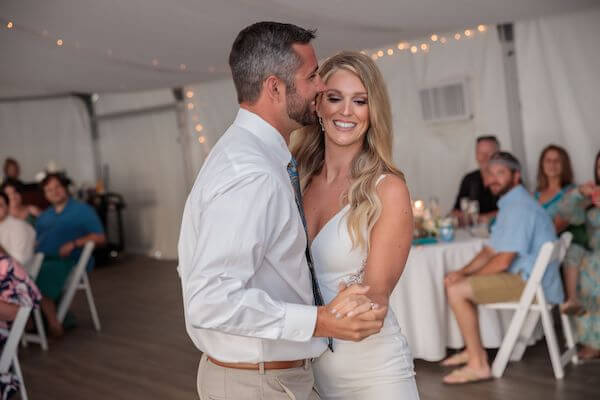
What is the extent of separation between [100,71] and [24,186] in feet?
13.2

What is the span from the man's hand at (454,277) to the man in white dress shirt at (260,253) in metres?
2.85

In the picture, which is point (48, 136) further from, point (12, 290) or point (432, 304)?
point (432, 304)

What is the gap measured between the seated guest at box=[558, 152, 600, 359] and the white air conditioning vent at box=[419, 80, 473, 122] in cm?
208

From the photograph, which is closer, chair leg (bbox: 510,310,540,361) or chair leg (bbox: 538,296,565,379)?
chair leg (bbox: 538,296,565,379)

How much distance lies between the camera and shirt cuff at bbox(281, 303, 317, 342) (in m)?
1.42

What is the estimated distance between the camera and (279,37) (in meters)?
1.59

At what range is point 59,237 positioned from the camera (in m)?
6.55

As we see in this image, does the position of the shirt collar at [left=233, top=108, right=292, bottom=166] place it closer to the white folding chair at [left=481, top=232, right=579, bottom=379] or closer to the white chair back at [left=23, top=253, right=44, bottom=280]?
the white folding chair at [left=481, top=232, right=579, bottom=379]

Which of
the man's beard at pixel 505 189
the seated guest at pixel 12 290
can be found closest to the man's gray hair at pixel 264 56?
the seated guest at pixel 12 290

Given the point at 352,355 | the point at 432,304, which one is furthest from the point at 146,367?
the point at 352,355

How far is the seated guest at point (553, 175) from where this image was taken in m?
5.60

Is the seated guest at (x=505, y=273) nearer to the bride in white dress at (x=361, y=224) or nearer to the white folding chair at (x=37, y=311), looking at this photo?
the bride in white dress at (x=361, y=224)

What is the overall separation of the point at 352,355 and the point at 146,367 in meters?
3.42

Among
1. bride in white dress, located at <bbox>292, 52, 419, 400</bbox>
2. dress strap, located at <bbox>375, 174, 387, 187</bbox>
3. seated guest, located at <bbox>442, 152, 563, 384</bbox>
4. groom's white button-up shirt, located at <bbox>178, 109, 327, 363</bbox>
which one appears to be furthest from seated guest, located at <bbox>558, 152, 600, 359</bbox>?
groom's white button-up shirt, located at <bbox>178, 109, 327, 363</bbox>
